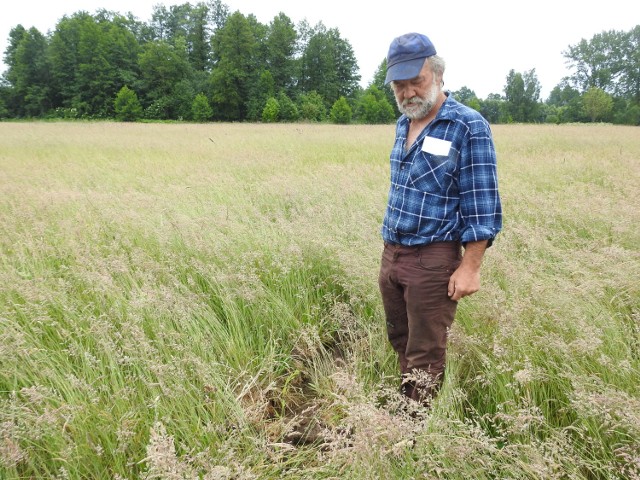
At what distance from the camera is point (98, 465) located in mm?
1630

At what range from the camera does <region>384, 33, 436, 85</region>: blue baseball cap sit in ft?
5.90

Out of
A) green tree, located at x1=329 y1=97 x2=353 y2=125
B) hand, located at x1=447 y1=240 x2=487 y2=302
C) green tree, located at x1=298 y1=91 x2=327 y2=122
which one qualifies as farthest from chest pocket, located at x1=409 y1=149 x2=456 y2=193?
green tree, located at x1=329 y1=97 x2=353 y2=125

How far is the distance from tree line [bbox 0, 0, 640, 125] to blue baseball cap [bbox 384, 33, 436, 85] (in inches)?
1403

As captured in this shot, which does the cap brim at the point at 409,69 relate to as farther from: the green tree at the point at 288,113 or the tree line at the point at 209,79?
the green tree at the point at 288,113

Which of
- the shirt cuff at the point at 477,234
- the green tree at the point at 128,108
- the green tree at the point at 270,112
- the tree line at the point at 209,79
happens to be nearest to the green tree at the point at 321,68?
the tree line at the point at 209,79

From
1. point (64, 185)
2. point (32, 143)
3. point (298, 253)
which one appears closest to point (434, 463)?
point (298, 253)

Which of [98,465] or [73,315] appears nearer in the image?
[98,465]

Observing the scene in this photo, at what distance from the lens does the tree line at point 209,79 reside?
136 ft

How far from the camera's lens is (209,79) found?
144 feet

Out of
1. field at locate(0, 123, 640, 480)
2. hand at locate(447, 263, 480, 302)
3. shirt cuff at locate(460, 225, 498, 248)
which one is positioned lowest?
field at locate(0, 123, 640, 480)

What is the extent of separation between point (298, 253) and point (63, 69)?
57.4m

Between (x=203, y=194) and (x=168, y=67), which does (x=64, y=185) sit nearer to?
(x=203, y=194)

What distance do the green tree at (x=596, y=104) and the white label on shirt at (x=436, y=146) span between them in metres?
59.1

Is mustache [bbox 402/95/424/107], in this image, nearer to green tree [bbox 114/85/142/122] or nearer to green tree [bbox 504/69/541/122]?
green tree [bbox 114/85/142/122]
